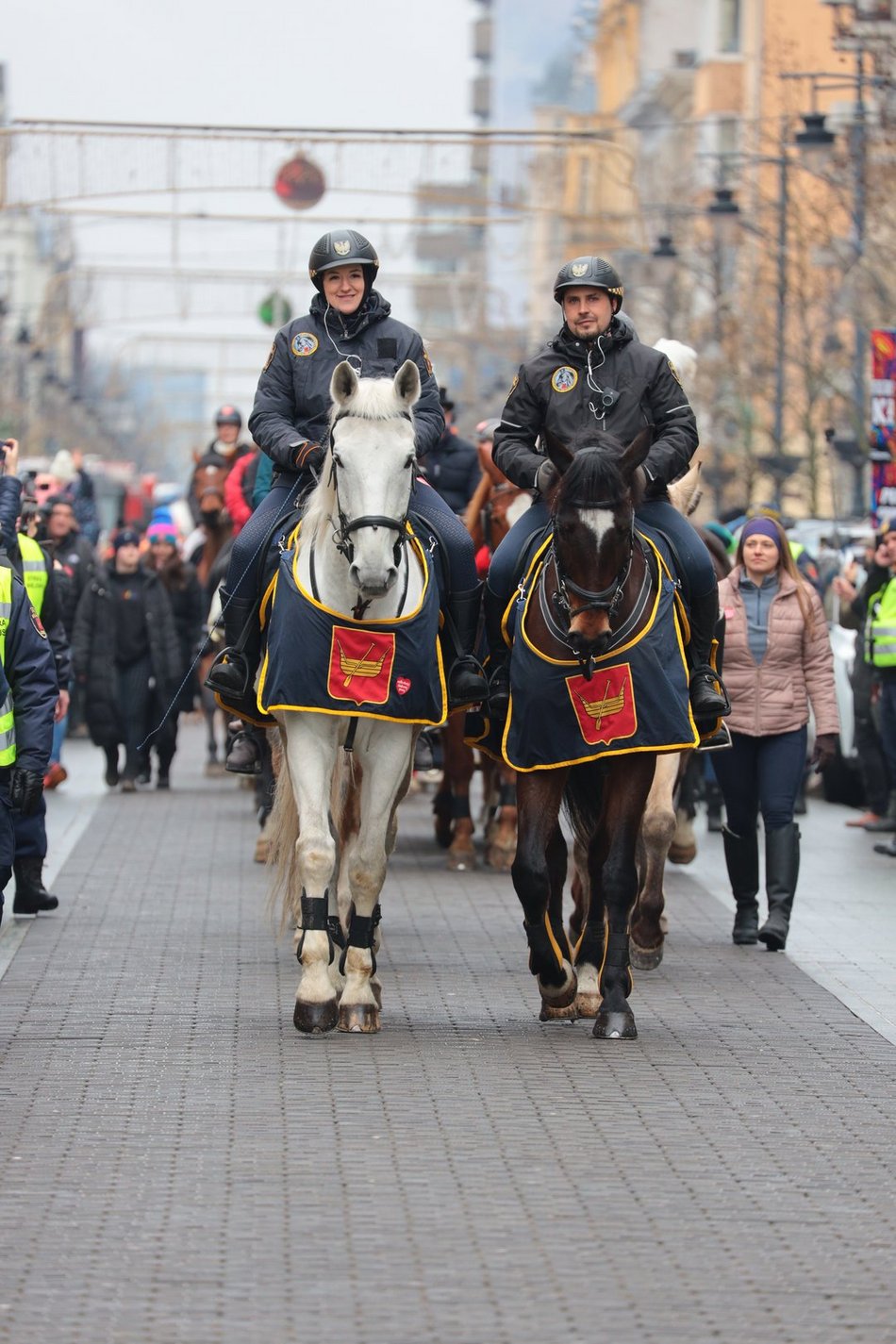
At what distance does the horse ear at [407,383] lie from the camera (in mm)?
9797

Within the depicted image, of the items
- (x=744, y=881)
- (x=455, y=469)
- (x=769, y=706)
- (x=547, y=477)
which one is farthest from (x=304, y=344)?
(x=455, y=469)

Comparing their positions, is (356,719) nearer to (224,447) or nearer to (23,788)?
(23,788)

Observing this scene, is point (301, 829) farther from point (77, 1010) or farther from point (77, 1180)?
point (77, 1180)

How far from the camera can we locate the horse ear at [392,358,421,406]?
9.80 m

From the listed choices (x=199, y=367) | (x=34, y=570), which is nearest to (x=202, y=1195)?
(x=34, y=570)

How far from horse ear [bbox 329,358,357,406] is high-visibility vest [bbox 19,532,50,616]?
15.0ft

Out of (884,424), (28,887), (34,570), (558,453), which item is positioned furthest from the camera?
(884,424)

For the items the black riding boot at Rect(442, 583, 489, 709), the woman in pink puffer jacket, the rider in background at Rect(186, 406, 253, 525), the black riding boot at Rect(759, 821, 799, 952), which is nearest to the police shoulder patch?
the black riding boot at Rect(442, 583, 489, 709)

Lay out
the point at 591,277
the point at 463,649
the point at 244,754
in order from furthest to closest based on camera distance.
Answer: the point at 244,754 → the point at 463,649 → the point at 591,277

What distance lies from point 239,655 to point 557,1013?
1866 mm

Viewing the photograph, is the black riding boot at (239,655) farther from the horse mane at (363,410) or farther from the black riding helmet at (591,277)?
the black riding helmet at (591,277)

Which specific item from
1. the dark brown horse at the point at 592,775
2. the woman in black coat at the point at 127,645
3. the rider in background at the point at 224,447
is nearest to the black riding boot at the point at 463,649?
the dark brown horse at the point at 592,775

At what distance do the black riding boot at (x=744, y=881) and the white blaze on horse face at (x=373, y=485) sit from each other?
4.27 meters

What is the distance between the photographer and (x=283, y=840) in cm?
1117
